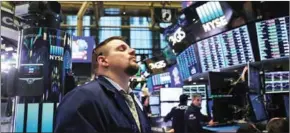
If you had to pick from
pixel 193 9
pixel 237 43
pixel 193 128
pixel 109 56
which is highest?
pixel 193 9

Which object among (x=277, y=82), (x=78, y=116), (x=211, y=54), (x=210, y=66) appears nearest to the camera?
(x=78, y=116)

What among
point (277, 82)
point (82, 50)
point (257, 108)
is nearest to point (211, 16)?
point (277, 82)

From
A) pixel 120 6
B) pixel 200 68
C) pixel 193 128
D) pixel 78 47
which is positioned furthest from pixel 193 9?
pixel 120 6

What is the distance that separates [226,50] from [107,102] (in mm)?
4488

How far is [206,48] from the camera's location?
6.20m

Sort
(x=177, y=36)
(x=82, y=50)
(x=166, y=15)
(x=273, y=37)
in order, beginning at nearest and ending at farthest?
(x=273, y=37) < (x=177, y=36) < (x=166, y=15) < (x=82, y=50)

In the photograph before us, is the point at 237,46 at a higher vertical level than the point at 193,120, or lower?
higher

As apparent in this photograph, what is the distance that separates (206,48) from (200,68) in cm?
50

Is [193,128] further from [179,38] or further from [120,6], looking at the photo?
[120,6]

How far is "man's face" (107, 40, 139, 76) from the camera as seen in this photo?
1667 mm

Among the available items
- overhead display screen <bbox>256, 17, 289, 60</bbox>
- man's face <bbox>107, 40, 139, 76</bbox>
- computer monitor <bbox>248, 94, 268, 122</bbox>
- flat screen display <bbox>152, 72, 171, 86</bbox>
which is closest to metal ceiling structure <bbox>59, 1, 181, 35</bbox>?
flat screen display <bbox>152, 72, 171, 86</bbox>

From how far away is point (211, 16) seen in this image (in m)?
5.73

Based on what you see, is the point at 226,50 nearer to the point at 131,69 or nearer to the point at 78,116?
the point at 131,69

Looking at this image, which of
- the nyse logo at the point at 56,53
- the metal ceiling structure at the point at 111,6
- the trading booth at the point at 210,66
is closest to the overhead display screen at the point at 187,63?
the trading booth at the point at 210,66
